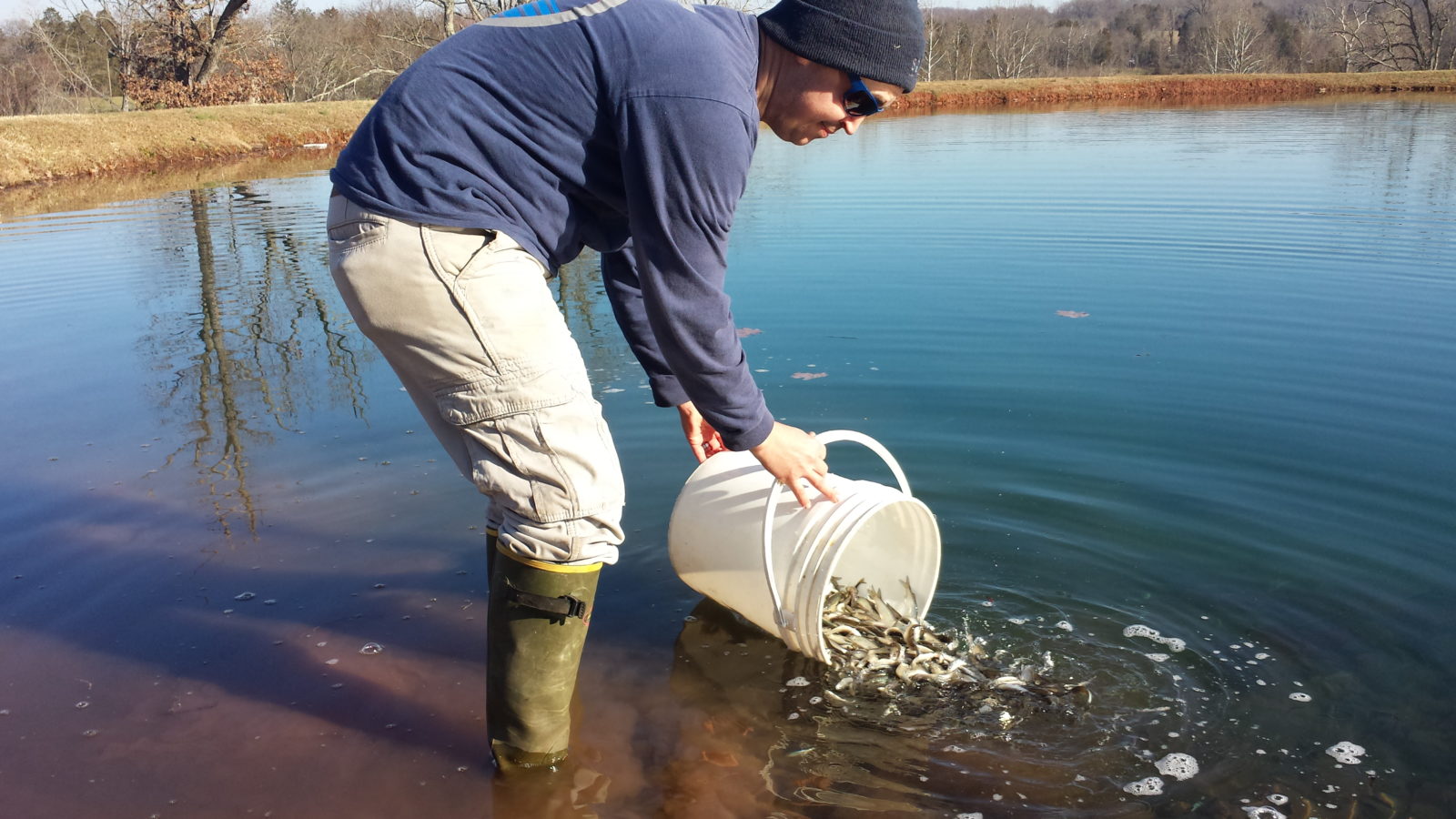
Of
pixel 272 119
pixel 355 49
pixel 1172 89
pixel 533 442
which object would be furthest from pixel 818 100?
pixel 355 49

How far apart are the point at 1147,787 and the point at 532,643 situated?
1.57m

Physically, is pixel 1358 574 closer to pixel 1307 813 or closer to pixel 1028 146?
pixel 1307 813

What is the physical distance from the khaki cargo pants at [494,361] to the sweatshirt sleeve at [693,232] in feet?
0.80

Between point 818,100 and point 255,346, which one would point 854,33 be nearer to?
point 818,100

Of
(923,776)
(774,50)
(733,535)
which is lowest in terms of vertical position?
(923,776)

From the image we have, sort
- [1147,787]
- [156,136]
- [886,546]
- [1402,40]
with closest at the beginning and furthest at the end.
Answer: [1147,787], [886,546], [156,136], [1402,40]

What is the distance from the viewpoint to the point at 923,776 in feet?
9.43

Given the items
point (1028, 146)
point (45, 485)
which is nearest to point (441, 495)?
point (45, 485)

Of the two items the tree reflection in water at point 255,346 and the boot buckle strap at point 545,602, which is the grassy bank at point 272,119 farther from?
the boot buckle strap at point 545,602

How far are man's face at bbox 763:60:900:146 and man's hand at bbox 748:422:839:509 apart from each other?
0.66 metres

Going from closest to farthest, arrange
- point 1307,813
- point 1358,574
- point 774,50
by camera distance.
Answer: point 774,50
point 1307,813
point 1358,574

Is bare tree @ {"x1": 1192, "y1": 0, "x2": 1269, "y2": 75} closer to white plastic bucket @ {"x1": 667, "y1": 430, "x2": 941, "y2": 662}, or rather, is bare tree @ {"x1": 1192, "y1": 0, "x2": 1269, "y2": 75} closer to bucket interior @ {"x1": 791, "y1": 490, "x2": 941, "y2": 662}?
bucket interior @ {"x1": 791, "y1": 490, "x2": 941, "y2": 662}

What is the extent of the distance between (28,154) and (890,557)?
21.6m

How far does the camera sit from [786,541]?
328 centimetres
